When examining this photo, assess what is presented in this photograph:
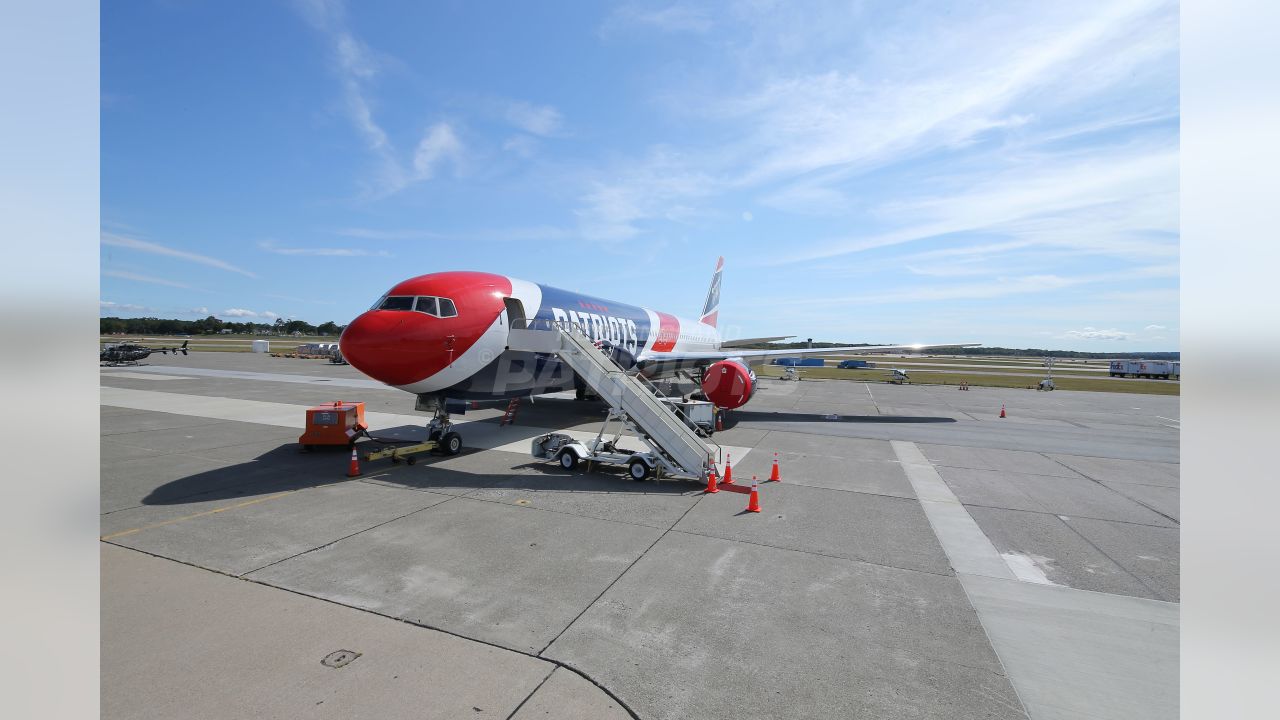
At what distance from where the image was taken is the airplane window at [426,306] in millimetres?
12875

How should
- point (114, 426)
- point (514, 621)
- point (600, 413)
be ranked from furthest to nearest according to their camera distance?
point (600, 413)
point (114, 426)
point (514, 621)

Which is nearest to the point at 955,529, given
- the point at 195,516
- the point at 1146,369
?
the point at 195,516

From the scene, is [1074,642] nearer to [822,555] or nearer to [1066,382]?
[822,555]

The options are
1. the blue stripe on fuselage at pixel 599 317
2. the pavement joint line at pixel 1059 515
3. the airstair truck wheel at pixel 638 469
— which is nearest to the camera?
the pavement joint line at pixel 1059 515

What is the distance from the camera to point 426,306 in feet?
42.5

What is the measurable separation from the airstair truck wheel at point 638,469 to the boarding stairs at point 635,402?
39cm

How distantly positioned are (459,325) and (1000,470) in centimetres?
1415

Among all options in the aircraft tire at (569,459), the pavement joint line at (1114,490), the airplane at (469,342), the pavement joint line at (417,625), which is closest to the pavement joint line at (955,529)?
the pavement joint line at (1114,490)

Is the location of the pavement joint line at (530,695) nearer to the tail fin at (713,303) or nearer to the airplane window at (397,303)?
the airplane window at (397,303)

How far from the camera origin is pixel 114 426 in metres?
17.3

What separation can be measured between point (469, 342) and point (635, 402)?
4.27 metres
